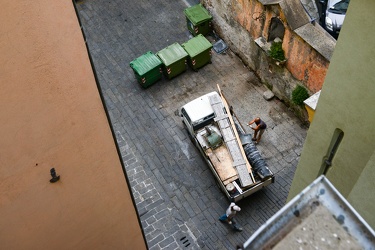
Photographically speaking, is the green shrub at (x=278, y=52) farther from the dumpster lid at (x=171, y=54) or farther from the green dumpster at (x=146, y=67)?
the green dumpster at (x=146, y=67)

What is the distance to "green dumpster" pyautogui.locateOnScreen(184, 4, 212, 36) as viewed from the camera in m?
18.1

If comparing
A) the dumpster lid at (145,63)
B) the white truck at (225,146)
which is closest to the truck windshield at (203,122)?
the white truck at (225,146)

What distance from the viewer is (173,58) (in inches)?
669

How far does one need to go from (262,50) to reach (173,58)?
3.33 metres

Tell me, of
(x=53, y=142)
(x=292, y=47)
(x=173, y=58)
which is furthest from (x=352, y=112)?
(x=173, y=58)

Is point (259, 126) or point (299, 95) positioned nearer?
point (259, 126)

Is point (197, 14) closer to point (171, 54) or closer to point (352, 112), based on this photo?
point (171, 54)

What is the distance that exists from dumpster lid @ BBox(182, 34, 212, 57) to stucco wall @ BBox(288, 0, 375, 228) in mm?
8897

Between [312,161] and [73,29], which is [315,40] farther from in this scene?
[73,29]

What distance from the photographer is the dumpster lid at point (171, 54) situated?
55.6ft

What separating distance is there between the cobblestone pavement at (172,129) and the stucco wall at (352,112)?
587cm

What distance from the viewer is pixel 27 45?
532 cm

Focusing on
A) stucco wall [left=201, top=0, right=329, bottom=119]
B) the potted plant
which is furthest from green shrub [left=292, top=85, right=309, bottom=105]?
the potted plant

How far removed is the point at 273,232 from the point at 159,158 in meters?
11.5
